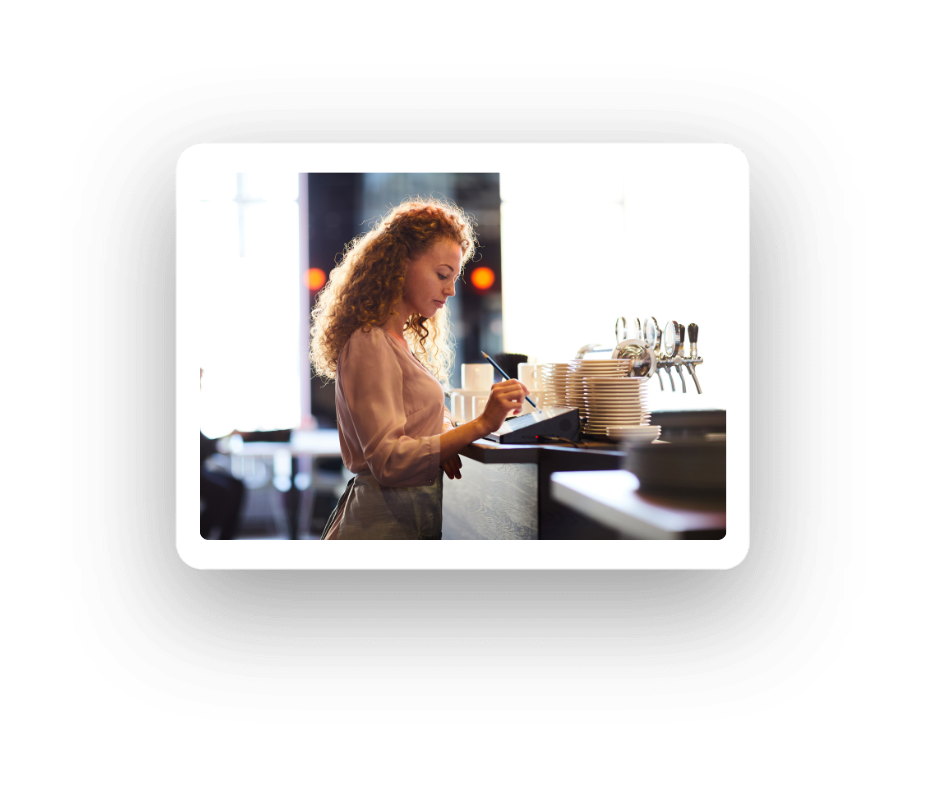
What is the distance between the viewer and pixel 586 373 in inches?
66.9

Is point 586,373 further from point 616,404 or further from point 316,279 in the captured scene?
point 316,279

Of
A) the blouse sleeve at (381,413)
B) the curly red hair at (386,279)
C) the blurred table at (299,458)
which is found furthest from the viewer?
the blurred table at (299,458)

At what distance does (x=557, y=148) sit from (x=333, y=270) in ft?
2.15

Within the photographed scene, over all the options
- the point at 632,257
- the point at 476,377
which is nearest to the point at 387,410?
the point at 476,377

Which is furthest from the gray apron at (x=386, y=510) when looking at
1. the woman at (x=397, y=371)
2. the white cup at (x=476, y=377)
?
the white cup at (x=476, y=377)

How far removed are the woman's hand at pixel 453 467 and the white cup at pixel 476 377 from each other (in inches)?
12.5

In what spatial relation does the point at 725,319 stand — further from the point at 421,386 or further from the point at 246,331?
the point at 246,331

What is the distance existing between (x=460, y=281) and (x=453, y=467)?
0.70 m

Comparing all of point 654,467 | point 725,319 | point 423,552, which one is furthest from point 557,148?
point 423,552

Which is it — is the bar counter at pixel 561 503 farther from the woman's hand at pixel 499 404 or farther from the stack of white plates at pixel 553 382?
the stack of white plates at pixel 553 382

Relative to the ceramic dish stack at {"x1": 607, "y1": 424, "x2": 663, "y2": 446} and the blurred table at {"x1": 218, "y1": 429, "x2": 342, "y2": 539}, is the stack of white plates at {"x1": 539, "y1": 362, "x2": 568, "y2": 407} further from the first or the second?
the blurred table at {"x1": 218, "y1": 429, "x2": 342, "y2": 539}

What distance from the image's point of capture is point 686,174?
5.24ft

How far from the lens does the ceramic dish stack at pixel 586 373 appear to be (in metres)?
1.68

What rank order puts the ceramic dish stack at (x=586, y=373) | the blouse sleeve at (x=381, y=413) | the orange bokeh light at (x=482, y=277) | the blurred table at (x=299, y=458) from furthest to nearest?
the blurred table at (x=299, y=458)
the orange bokeh light at (x=482, y=277)
the ceramic dish stack at (x=586, y=373)
the blouse sleeve at (x=381, y=413)
